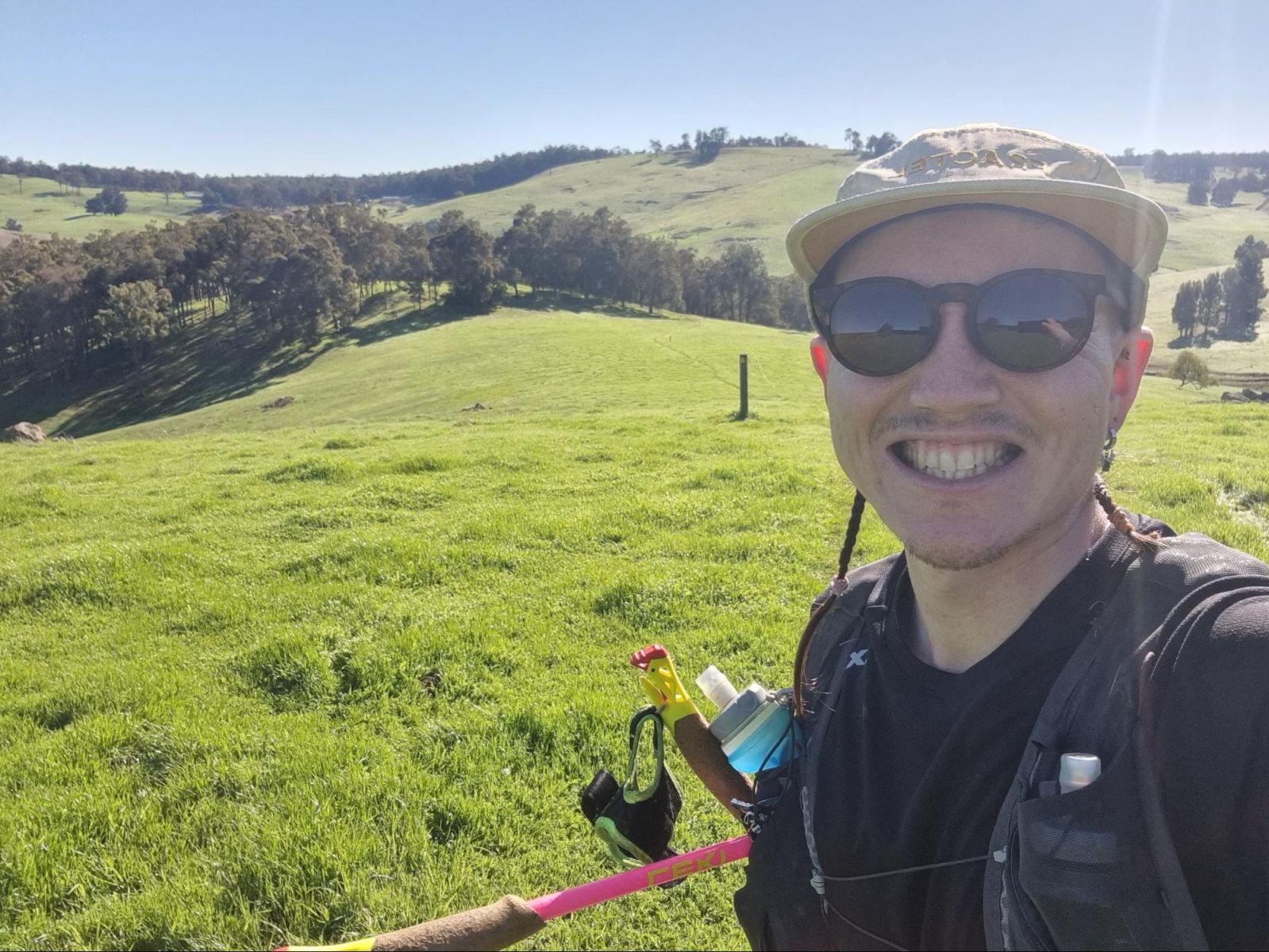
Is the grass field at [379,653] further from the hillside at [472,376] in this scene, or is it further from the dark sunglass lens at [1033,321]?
the hillside at [472,376]

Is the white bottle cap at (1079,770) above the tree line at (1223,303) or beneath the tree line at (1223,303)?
above

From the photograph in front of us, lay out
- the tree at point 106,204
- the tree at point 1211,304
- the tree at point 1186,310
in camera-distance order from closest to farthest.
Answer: the tree at point 1186,310, the tree at point 1211,304, the tree at point 106,204

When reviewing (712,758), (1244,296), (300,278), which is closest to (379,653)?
(712,758)

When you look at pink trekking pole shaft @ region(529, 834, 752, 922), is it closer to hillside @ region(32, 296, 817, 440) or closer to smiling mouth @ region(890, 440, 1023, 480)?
smiling mouth @ region(890, 440, 1023, 480)

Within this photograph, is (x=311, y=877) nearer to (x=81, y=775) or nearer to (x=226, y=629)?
(x=81, y=775)

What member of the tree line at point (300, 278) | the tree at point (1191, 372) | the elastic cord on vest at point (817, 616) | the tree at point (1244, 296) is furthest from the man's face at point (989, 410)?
the tree at point (1244, 296)

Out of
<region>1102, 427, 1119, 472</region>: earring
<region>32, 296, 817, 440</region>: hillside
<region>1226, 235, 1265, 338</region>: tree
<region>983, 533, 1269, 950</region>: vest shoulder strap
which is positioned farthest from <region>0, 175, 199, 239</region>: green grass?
<region>1226, 235, 1265, 338</region>: tree

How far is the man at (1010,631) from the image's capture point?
1340 millimetres

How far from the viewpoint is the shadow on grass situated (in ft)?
206

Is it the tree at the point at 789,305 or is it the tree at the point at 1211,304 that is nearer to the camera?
the tree at the point at 789,305

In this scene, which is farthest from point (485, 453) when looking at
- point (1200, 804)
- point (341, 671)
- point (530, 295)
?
point (530, 295)

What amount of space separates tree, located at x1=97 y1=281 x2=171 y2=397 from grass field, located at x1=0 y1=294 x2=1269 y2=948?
6520 cm

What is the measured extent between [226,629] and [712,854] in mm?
5816

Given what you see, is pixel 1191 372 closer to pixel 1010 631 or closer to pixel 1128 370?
pixel 1128 370
